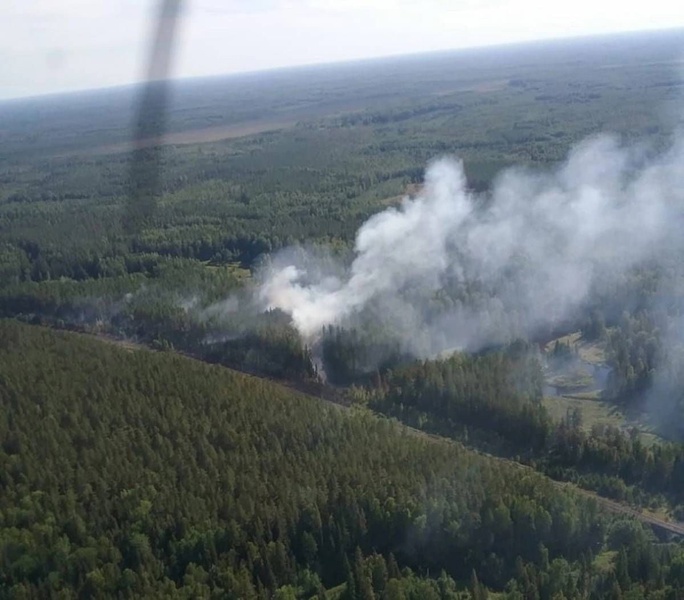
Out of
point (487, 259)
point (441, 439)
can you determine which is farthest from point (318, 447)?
point (487, 259)

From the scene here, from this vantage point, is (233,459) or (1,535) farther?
(233,459)

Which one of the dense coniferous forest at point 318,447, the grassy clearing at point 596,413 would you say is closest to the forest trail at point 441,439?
the dense coniferous forest at point 318,447

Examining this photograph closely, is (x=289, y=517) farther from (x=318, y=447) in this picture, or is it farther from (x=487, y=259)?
(x=487, y=259)

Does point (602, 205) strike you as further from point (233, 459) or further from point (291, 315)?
point (233, 459)

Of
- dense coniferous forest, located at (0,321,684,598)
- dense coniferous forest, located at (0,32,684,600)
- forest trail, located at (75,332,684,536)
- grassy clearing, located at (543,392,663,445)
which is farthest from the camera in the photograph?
grassy clearing, located at (543,392,663,445)

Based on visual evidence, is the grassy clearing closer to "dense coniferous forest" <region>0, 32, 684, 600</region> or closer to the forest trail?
"dense coniferous forest" <region>0, 32, 684, 600</region>

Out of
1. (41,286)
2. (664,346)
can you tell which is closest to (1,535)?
(664,346)

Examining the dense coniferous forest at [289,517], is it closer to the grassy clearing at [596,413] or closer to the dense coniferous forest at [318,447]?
the dense coniferous forest at [318,447]

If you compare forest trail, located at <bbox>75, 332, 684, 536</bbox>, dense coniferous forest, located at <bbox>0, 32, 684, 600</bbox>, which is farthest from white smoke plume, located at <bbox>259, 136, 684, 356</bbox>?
forest trail, located at <bbox>75, 332, 684, 536</bbox>
